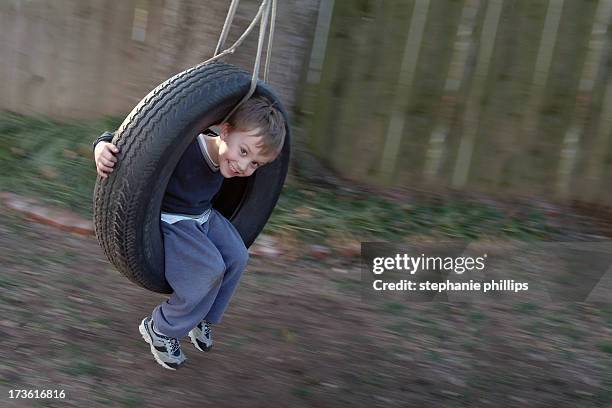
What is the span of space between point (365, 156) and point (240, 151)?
3033 millimetres

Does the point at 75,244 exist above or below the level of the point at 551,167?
below

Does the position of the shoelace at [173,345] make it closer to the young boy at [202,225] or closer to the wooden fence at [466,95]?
the young boy at [202,225]

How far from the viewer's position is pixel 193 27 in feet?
18.7

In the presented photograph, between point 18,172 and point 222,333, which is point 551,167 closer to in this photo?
point 222,333

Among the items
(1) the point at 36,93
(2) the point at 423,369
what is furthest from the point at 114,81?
(2) the point at 423,369

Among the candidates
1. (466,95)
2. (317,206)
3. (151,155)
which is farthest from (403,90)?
(151,155)

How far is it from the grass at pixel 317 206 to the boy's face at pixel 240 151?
6.45ft

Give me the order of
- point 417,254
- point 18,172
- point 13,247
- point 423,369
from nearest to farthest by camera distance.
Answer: point 423,369 < point 13,247 < point 417,254 < point 18,172

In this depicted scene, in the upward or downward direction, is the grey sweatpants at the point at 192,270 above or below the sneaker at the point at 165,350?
above

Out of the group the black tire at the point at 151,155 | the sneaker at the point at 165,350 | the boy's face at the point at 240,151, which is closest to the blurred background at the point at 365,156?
the sneaker at the point at 165,350

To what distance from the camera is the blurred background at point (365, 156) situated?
4.09m

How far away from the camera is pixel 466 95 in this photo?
238 inches

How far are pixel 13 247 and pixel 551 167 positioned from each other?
3622 millimetres

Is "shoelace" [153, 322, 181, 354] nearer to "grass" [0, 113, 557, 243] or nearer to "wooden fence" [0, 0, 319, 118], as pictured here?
"grass" [0, 113, 557, 243]
